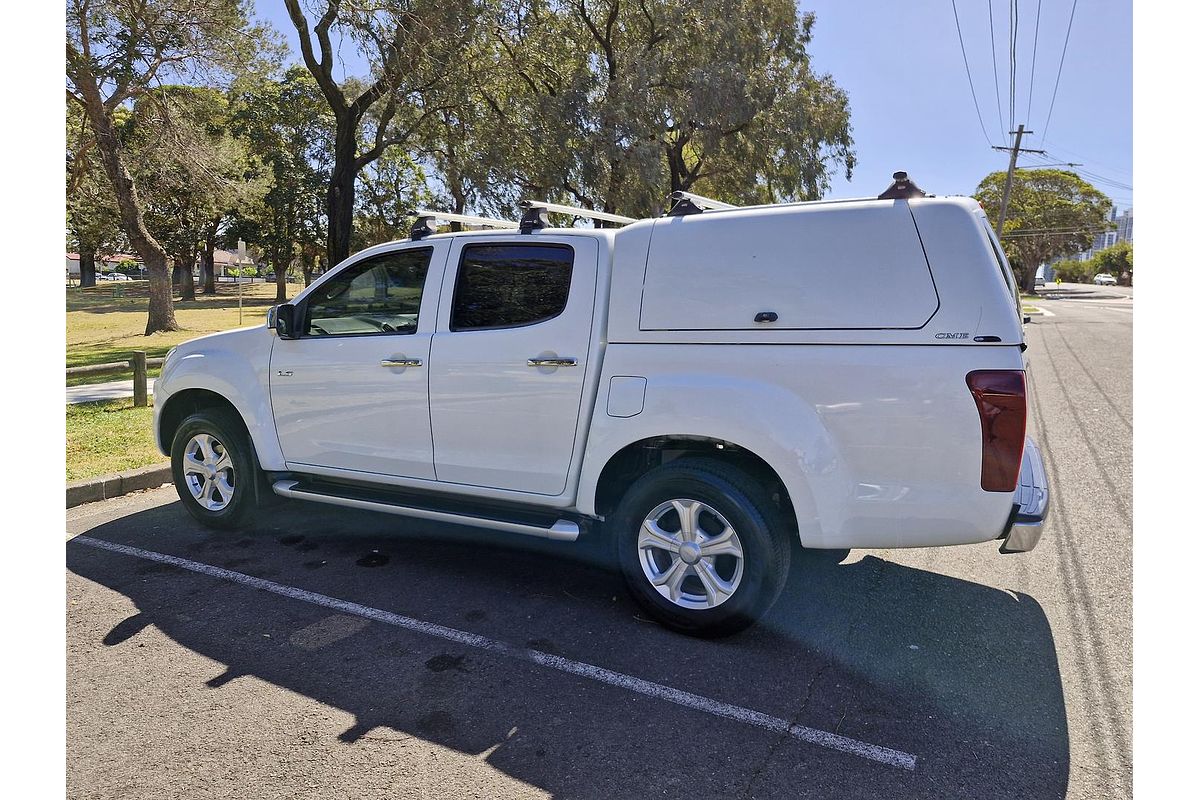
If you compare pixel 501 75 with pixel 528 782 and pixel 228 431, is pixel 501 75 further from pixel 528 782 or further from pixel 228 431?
pixel 528 782

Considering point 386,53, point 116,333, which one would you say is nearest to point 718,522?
point 386,53

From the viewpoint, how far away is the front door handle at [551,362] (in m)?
4.26

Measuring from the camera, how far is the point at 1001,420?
3375mm

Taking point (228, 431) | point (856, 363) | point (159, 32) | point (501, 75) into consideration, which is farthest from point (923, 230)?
point (159, 32)

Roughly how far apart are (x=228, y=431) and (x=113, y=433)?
366cm

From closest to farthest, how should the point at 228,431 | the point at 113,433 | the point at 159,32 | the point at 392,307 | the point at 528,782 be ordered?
the point at 528,782, the point at 392,307, the point at 228,431, the point at 113,433, the point at 159,32

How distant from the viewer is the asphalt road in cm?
296

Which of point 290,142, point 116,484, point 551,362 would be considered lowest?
point 116,484

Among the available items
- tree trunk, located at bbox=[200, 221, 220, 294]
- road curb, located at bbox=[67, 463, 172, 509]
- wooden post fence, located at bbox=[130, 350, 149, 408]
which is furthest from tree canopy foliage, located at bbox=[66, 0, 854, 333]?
tree trunk, located at bbox=[200, 221, 220, 294]

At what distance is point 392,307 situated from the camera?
197 inches

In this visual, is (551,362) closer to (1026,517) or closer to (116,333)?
(1026,517)

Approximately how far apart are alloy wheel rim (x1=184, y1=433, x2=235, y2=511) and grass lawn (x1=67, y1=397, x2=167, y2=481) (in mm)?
1539

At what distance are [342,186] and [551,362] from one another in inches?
515

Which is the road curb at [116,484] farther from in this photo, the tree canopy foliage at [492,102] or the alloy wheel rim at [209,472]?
the tree canopy foliage at [492,102]
